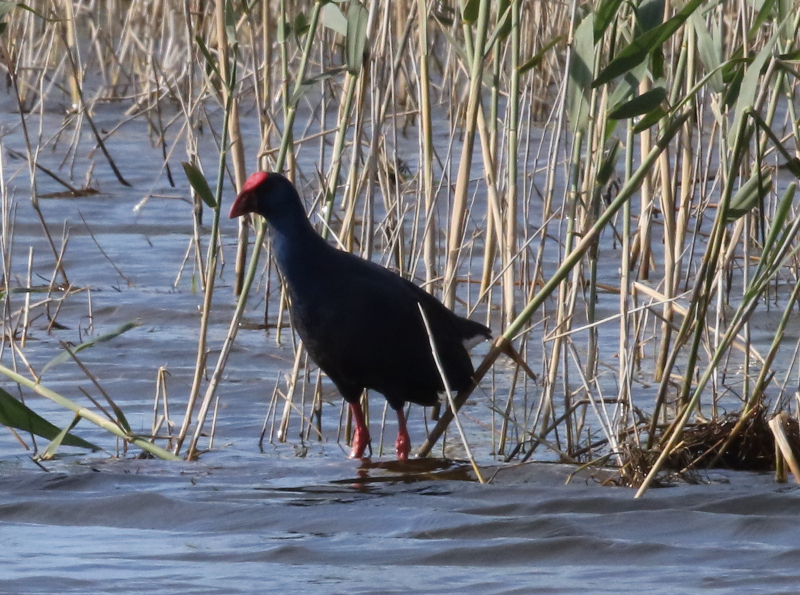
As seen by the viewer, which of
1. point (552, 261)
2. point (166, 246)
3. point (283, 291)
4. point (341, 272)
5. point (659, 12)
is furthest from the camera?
point (166, 246)

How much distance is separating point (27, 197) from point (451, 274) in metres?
4.12

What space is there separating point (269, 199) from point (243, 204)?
0.24ft

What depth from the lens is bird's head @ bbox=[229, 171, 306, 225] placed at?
3.48 metres

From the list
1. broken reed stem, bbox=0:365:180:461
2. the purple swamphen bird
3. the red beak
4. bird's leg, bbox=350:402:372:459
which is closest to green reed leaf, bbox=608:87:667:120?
the purple swamphen bird

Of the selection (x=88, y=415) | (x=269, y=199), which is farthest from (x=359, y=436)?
(x=88, y=415)

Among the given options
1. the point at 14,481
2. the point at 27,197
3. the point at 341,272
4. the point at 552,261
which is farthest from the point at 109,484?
the point at 27,197

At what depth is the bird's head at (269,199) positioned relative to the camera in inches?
137

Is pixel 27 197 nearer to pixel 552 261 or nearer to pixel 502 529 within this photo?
pixel 552 261

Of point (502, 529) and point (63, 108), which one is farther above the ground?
point (63, 108)

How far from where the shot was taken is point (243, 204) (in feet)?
11.4

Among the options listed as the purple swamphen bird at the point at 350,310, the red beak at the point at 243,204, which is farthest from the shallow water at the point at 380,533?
the red beak at the point at 243,204

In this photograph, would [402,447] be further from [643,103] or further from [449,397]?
[643,103]

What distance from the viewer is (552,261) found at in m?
5.88

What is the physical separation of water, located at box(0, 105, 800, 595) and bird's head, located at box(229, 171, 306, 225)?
2.23ft
